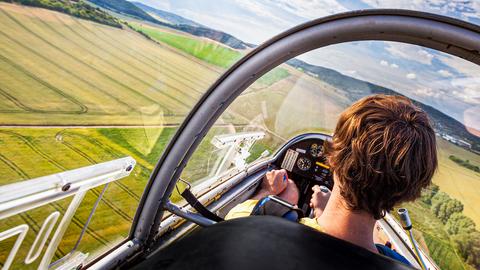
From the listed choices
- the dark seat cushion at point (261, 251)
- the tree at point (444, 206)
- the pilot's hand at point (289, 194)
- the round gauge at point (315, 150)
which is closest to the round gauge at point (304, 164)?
the round gauge at point (315, 150)

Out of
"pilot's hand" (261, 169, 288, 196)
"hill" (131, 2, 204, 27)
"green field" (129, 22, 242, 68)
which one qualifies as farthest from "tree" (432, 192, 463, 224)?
"hill" (131, 2, 204, 27)

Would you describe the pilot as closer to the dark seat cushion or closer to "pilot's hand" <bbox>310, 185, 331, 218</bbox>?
the dark seat cushion

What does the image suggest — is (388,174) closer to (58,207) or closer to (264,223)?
(264,223)

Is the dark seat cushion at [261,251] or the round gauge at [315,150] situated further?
the round gauge at [315,150]

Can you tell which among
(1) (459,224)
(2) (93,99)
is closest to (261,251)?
(2) (93,99)

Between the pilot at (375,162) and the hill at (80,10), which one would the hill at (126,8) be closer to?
the hill at (80,10)

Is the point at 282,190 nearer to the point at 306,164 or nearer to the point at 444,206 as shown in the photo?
the point at 306,164
